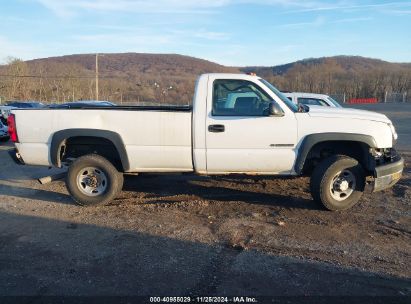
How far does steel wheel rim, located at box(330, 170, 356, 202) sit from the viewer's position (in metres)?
Answer: 6.12

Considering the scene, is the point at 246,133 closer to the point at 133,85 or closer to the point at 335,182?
the point at 335,182

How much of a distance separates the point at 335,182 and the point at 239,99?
1.88 metres

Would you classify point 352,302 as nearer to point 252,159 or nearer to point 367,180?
point 252,159

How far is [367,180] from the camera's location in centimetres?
662

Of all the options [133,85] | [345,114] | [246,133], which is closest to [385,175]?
[345,114]

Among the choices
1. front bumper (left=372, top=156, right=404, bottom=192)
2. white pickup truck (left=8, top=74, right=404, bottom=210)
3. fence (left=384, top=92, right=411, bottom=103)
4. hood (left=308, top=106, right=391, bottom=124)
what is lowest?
front bumper (left=372, top=156, right=404, bottom=192)

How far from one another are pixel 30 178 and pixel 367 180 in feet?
21.9

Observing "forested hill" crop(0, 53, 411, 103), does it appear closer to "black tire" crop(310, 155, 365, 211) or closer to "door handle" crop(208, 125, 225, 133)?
"door handle" crop(208, 125, 225, 133)

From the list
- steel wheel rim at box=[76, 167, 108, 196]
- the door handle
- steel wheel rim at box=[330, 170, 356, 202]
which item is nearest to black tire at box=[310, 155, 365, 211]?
steel wheel rim at box=[330, 170, 356, 202]

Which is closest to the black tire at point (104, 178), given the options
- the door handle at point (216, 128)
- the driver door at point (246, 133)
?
the driver door at point (246, 133)

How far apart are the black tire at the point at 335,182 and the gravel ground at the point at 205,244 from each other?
0.57 feet

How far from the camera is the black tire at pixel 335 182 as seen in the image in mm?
6023

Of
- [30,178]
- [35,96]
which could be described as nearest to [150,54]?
[35,96]

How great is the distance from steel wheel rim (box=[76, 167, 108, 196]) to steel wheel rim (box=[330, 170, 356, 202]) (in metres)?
3.50
